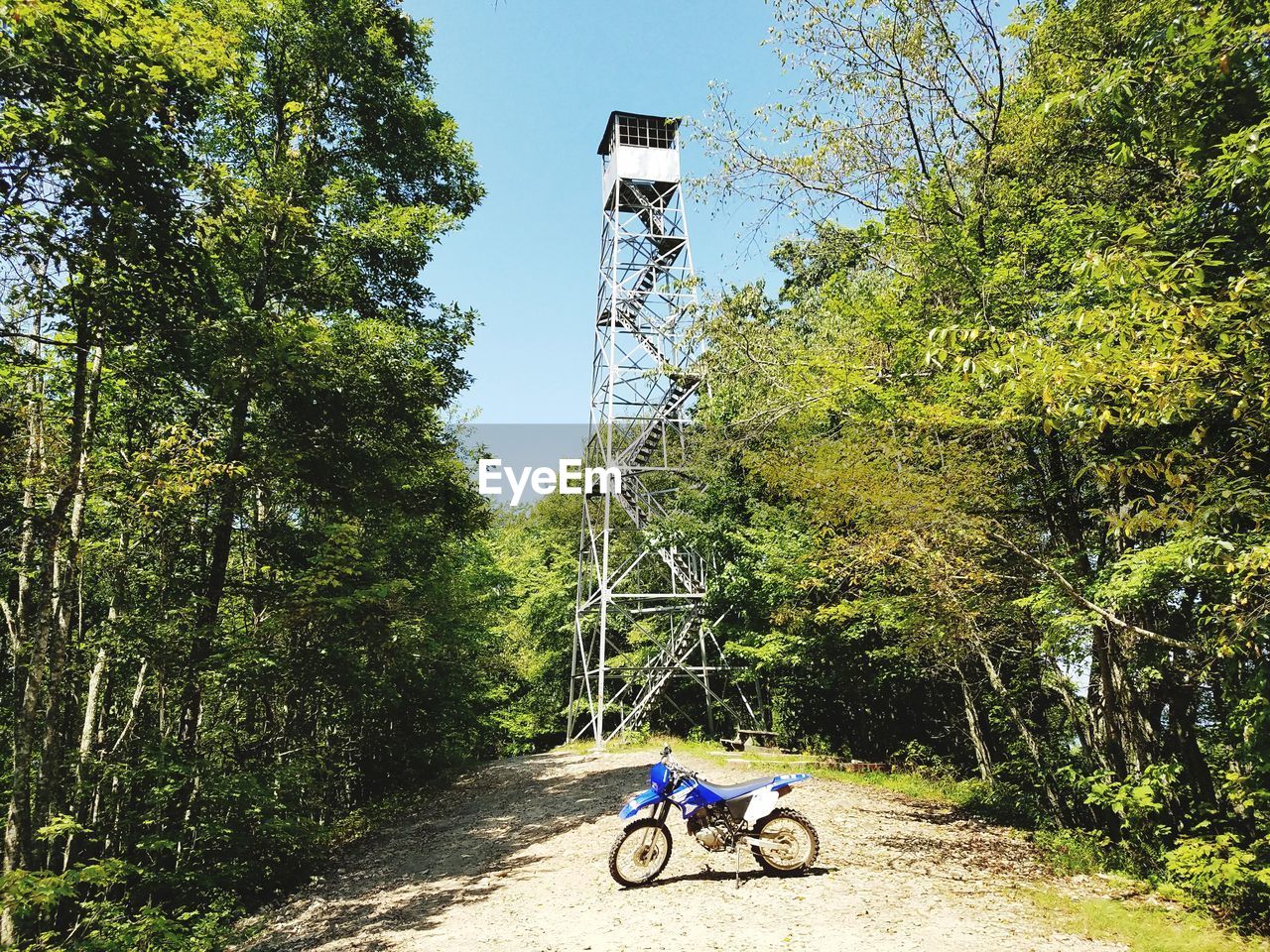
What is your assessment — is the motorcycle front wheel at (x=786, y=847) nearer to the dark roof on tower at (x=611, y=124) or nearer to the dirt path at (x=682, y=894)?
the dirt path at (x=682, y=894)

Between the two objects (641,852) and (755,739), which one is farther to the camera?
(755,739)

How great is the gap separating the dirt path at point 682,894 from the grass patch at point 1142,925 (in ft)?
0.80

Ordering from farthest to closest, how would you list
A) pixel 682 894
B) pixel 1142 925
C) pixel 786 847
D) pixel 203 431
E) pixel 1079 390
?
1. pixel 203 431
2. pixel 786 847
3. pixel 682 894
4. pixel 1142 925
5. pixel 1079 390

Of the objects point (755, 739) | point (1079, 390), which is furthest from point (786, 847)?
point (755, 739)

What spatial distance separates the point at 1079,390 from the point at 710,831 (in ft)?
15.2

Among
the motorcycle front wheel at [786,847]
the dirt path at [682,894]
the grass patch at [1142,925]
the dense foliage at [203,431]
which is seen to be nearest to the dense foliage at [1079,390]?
the grass patch at [1142,925]

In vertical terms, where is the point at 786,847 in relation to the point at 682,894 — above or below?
above

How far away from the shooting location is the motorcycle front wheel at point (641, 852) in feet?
20.2

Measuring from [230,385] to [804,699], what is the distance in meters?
15.0

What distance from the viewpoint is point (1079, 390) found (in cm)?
381

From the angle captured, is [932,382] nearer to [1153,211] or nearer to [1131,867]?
[1153,211]

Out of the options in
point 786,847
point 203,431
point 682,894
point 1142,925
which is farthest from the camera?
point 203,431

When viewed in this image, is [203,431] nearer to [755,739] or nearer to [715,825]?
[715,825]

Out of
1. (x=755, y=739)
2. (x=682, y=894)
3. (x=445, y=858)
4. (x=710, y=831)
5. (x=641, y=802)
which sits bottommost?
(x=755, y=739)
